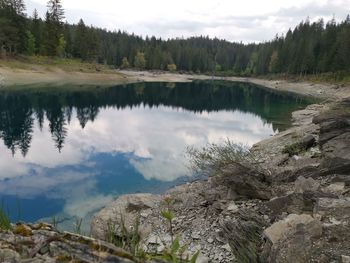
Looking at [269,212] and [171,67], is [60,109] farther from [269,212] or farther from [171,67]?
[171,67]

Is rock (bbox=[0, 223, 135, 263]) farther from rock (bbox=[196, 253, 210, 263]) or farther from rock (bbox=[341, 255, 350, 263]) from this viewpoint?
rock (bbox=[196, 253, 210, 263])

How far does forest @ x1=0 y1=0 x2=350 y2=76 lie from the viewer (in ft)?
284

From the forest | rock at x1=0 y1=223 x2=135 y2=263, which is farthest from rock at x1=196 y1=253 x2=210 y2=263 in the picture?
the forest

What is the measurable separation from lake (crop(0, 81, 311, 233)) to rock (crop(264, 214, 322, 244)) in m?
7.31

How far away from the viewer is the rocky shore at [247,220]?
14.5ft

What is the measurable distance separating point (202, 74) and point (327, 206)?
173597mm

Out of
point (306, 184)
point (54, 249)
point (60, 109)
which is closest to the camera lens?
point (54, 249)

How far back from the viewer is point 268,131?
3759 cm

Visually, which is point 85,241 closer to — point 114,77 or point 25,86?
point 25,86

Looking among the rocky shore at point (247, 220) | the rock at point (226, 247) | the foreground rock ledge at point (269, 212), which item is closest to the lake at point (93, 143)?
the foreground rock ledge at point (269, 212)

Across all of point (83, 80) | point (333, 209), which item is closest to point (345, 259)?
point (333, 209)

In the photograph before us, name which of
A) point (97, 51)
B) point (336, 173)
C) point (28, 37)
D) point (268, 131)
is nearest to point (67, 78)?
point (28, 37)

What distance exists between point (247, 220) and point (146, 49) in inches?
6330

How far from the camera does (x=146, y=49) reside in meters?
164
